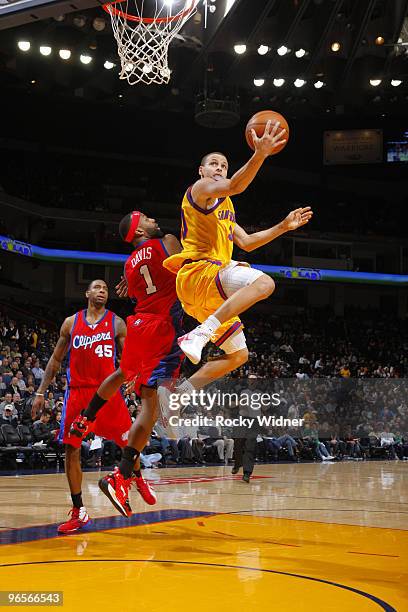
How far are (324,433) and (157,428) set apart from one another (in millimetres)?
5539

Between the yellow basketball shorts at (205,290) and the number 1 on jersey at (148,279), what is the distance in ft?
2.34

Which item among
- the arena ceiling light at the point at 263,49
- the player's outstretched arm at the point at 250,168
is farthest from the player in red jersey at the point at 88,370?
the arena ceiling light at the point at 263,49

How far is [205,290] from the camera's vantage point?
514cm

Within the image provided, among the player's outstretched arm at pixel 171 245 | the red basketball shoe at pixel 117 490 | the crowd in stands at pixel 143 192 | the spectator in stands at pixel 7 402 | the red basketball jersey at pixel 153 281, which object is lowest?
the red basketball shoe at pixel 117 490

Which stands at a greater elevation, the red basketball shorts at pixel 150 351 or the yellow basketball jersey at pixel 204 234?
the yellow basketball jersey at pixel 204 234

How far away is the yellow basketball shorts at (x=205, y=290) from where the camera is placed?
5.11 metres

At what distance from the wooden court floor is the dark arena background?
28mm

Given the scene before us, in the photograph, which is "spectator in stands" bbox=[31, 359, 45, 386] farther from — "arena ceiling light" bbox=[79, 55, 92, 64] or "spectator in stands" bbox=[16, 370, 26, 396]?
"arena ceiling light" bbox=[79, 55, 92, 64]

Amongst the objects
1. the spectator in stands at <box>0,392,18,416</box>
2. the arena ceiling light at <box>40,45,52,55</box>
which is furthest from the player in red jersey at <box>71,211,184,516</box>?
the arena ceiling light at <box>40,45,52,55</box>

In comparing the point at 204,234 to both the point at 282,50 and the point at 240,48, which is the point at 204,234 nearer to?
the point at 240,48

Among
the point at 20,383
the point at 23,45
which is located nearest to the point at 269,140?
the point at 20,383

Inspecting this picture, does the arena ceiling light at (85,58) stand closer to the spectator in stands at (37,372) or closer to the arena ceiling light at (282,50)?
the arena ceiling light at (282,50)

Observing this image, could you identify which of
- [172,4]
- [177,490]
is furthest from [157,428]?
[172,4]

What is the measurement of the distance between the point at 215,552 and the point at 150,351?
159 cm
